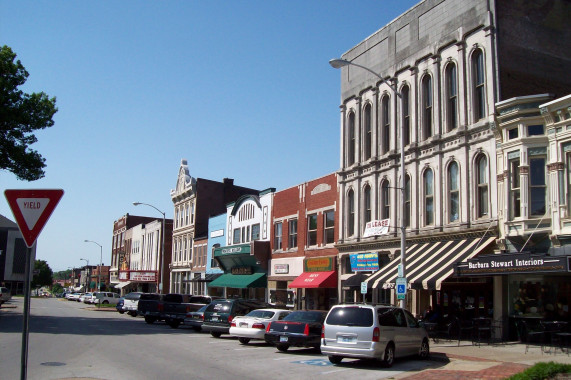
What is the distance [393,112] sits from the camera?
89.7 feet

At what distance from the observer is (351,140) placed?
1217 inches

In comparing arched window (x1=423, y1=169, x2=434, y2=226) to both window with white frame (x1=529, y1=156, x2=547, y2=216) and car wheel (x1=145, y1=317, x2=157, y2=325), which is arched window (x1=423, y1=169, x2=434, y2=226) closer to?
window with white frame (x1=529, y1=156, x2=547, y2=216)

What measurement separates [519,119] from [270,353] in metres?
11.8

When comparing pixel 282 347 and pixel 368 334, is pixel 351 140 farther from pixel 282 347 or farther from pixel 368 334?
pixel 368 334

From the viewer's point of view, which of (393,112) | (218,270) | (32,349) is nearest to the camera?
(32,349)

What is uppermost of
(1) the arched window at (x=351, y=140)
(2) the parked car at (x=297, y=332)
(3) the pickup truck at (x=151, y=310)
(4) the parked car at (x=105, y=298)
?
(1) the arched window at (x=351, y=140)

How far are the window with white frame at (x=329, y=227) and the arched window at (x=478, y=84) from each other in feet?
38.9

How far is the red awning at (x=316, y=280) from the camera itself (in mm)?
30734

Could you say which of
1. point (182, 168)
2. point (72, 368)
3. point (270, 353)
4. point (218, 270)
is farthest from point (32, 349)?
point (182, 168)

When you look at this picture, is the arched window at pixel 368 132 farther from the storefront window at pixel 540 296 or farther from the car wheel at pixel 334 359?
the car wheel at pixel 334 359

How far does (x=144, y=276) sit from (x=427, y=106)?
153 feet

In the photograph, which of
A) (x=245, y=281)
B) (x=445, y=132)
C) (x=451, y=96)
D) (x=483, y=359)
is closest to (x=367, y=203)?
(x=445, y=132)

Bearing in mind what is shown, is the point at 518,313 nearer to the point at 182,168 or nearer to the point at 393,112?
the point at 393,112

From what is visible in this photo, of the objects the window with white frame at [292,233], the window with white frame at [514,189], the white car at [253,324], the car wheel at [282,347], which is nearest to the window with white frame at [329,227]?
the window with white frame at [292,233]
